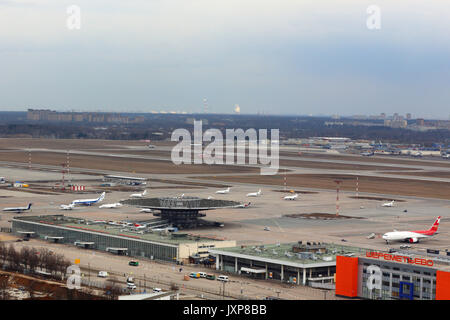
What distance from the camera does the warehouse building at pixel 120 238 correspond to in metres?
80.0

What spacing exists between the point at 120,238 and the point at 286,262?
20181 millimetres

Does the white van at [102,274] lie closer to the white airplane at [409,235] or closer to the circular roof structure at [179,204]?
the circular roof structure at [179,204]

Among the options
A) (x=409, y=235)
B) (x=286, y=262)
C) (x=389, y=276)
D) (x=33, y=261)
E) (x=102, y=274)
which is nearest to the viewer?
(x=389, y=276)

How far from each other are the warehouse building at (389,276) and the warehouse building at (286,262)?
11.8 ft

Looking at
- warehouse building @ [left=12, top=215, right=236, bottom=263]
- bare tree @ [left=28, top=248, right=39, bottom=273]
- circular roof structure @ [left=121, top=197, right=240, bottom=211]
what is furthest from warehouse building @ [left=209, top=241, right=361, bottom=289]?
circular roof structure @ [left=121, top=197, right=240, bottom=211]

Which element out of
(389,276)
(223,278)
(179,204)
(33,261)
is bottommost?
(223,278)

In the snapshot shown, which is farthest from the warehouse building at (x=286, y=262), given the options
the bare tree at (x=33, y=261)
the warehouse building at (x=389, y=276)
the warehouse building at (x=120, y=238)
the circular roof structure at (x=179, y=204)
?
the circular roof structure at (x=179, y=204)

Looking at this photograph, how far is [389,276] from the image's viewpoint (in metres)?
62.9

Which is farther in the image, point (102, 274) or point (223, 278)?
point (223, 278)

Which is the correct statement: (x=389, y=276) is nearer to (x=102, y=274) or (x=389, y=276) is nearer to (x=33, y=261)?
(x=102, y=274)

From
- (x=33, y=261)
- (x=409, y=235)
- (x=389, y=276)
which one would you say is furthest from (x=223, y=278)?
(x=409, y=235)

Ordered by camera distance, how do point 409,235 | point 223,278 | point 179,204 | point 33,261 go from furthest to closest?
point 179,204 → point 409,235 → point 33,261 → point 223,278

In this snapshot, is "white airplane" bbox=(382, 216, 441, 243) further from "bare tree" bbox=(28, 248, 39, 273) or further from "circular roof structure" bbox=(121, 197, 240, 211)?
"bare tree" bbox=(28, 248, 39, 273)
